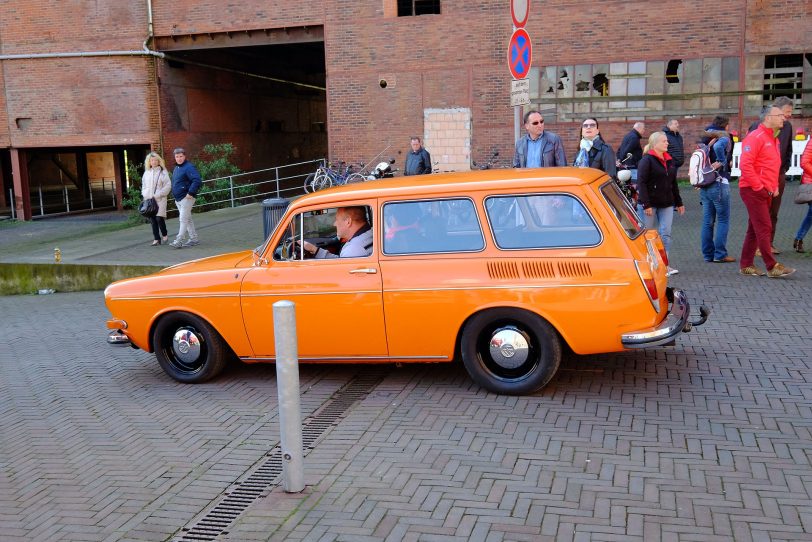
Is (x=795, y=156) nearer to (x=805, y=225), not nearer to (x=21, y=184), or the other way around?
(x=805, y=225)

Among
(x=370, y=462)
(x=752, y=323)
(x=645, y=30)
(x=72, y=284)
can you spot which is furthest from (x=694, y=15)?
(x=370, y=462)

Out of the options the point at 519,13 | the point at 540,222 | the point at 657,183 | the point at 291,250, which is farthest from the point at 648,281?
the point at 519,13

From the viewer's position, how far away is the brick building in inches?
785

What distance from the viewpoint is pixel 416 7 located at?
21.5 meters

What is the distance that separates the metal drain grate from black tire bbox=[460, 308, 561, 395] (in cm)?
96

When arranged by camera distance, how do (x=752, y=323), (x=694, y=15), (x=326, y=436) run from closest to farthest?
(x=326, y=436) < (x=752, y=323) < (x=694, y=15)

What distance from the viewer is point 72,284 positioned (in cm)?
1266

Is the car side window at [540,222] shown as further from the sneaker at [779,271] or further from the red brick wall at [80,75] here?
the red brick wall at [80,75]

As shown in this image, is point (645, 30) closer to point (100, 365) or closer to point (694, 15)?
point (694, 15)

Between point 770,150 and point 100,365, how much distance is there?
7589 mm

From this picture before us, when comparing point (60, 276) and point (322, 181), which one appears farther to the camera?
point (322, 181)

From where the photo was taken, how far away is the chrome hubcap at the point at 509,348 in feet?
18.2

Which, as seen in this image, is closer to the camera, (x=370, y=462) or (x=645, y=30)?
(x=370, y=462)

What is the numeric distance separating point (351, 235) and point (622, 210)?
2.09m
